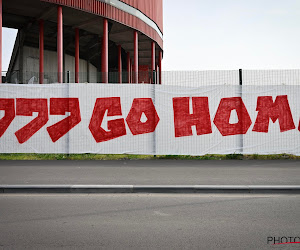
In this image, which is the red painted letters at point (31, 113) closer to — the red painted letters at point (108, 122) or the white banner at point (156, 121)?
the white banner at point (156, 121)

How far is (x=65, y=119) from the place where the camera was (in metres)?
11.7

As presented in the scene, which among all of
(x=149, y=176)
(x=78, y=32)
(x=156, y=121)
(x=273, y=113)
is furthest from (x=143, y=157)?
(x=78, y=32)

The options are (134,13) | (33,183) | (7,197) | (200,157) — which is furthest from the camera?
(134,13)

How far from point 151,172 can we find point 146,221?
3672 mm

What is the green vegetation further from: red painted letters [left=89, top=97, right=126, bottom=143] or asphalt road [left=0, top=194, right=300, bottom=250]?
asphalt road [left=0, top=194, right=300, bottom=250]

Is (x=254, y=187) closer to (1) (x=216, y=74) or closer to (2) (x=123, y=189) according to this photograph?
(2) (x=123, y=189)

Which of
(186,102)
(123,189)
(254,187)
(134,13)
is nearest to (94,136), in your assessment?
(186,102)

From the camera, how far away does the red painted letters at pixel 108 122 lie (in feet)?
38.0

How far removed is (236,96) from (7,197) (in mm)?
7809

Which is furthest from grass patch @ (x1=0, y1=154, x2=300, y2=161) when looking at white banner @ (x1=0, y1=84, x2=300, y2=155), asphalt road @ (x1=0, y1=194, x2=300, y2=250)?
asphalt road @ (x1=0, y1=194, x2=300, y2=250)

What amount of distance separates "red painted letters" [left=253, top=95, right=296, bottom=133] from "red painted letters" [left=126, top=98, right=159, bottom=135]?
3320 millimetres

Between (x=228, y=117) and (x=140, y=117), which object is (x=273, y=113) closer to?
(x=228, y=117)

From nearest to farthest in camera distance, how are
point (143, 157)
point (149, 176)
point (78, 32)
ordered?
point (149, 176)
point (143, 157)
point (78, 32)

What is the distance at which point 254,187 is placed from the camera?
21.6 ft
